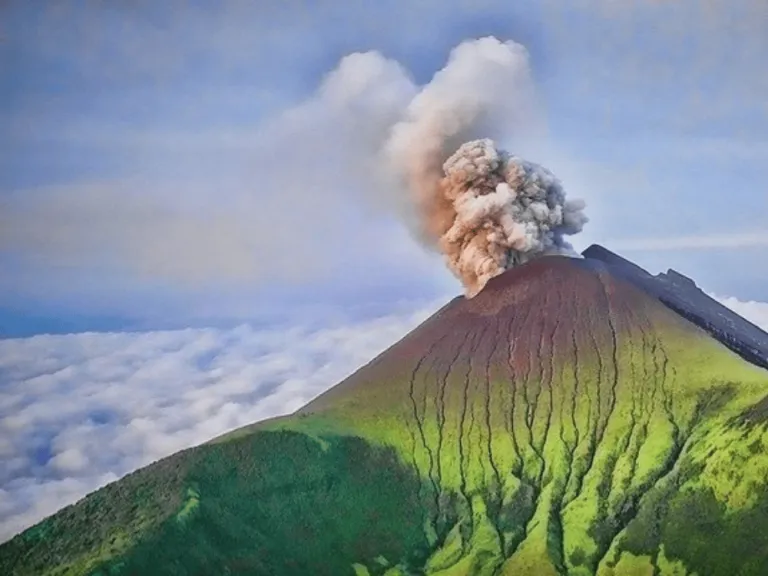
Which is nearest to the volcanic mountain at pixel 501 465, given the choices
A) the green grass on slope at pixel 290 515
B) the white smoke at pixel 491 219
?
the green grass on slope at pixel 290 515

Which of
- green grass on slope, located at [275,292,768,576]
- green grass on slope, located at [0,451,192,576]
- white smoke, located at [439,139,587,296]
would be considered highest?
white smoke, located at [439,139,587,296]

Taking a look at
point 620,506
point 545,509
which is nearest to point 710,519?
point 620,506

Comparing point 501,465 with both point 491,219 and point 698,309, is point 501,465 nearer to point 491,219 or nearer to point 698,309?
point 698,309

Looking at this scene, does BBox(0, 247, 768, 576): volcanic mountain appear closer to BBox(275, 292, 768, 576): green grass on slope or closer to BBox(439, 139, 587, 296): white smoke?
BBox(275, 292, 768, 576): green grass on slope

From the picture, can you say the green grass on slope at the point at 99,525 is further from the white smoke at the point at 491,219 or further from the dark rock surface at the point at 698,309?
the dark rock surface at the point at 698,309

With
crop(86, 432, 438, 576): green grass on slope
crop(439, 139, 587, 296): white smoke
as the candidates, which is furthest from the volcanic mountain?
crop(439, 139, 587, 296): white smoke

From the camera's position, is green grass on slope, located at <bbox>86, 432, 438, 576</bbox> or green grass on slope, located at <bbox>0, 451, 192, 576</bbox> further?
green grass on slope, located at <bbox>86, 432, 438, 576</bbox>

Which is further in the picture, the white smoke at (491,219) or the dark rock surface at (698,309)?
the white smoke at (491,219)

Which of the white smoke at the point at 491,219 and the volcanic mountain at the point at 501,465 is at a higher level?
the white smoke at the point at 491,219
